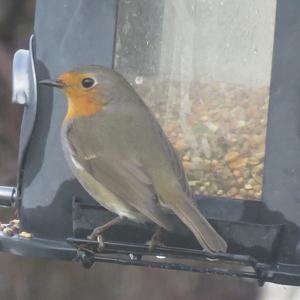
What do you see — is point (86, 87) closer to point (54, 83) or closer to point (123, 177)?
point (54, 83)

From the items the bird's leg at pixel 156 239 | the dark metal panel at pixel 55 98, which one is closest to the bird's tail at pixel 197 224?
the bird's leg at pixel 156 239

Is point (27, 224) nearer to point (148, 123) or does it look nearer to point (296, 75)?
point (148, 123)

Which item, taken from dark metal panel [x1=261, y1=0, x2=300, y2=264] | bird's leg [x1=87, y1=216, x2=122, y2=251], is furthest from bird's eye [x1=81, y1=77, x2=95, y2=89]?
dark metal panel [x1=261, y1=0, x2=300, y2=264]

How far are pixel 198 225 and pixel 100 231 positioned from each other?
1.23ft

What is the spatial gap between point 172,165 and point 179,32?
0.48 metres

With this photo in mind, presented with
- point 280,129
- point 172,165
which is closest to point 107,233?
point 172,165

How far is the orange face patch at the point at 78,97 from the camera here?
4648mm

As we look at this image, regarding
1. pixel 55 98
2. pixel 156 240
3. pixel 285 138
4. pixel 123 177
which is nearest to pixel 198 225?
pixel 156 240

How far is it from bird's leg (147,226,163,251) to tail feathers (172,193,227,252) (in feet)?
0.42

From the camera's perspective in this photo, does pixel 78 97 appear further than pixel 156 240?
Yes

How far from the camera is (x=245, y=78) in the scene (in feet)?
15.3

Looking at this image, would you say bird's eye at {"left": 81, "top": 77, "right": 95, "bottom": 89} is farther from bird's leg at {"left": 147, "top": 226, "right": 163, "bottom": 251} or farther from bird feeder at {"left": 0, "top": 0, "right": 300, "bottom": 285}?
bird's leg at {"left": 147, "top": 226, "right": 163, "bottom": 251}

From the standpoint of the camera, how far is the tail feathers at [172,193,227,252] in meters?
4.34

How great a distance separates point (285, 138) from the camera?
459 centimetres
